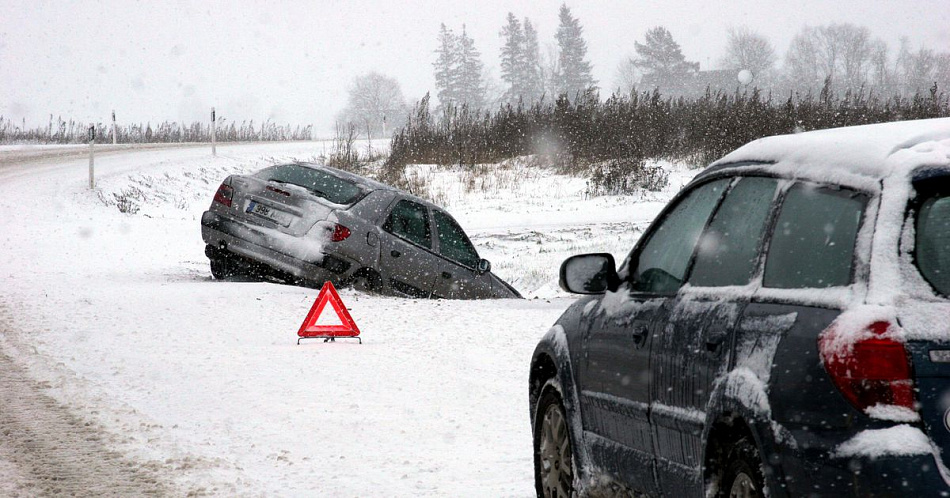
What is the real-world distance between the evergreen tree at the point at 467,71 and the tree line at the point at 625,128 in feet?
271

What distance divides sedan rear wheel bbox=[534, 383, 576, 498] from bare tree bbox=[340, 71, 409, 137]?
120 m

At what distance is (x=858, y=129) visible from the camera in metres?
3.52

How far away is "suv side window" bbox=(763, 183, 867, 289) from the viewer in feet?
10.1

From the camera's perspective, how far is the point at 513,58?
377 ft

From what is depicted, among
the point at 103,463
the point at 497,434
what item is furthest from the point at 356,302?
the point at 103,463

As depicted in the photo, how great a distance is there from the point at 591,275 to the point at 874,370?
81.4 inches

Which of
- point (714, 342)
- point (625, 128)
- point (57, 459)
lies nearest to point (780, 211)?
point (714, 342)

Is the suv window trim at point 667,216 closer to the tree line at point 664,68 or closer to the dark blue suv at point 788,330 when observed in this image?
the dark blue suv at point 788,330

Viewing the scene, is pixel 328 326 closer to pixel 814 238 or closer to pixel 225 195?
pixel 225 195

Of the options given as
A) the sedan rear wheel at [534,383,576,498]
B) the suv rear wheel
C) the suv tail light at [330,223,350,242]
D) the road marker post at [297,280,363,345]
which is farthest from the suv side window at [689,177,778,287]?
the suv tail light at [330,223,350,242]

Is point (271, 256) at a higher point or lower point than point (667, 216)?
lower

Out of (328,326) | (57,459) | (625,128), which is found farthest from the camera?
(625,128)

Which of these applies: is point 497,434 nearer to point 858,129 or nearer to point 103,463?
point 103,463

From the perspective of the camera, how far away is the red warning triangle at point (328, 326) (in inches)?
422
